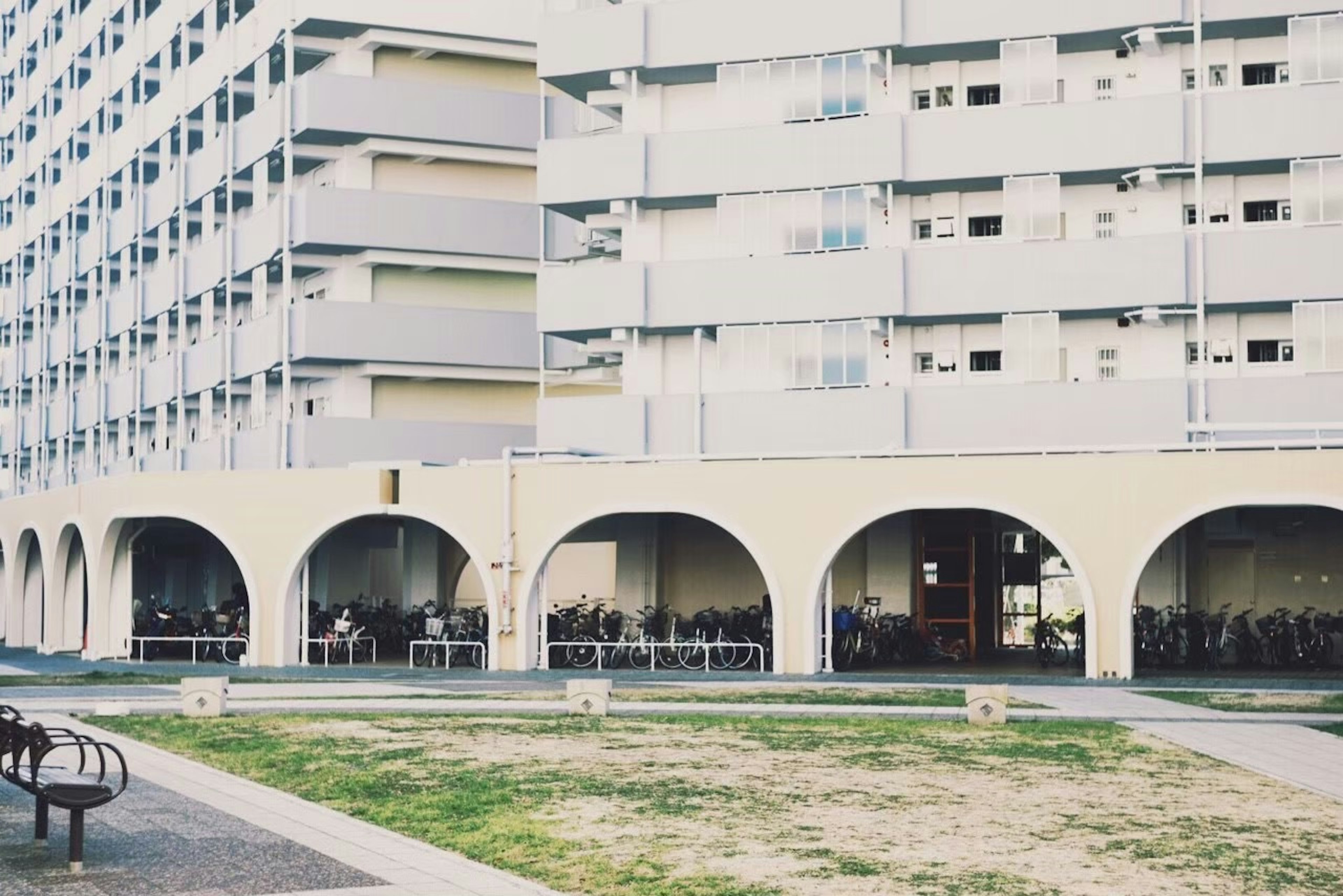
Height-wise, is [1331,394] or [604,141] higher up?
[604,141]

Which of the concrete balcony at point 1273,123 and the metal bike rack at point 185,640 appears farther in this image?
the metal bike rack at point 185,640

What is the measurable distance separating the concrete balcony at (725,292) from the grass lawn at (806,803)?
19402 millimetres

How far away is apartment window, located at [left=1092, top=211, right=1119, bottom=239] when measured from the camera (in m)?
45.5

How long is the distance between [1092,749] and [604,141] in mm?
27371

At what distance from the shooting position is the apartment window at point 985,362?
1822 inches

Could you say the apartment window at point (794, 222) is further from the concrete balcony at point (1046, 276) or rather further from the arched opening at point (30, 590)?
the arched opening at point (30, 590)

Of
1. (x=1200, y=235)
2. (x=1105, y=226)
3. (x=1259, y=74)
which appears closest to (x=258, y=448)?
(x=1105, y=226)

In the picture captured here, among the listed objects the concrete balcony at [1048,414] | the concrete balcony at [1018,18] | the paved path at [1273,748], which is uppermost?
the concrete balcony at [1018,18]

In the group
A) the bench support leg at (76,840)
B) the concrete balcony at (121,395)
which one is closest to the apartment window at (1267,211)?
the bench support leg at (76,840)

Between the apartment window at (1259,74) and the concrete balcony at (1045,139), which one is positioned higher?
the apartment window at (1259,74)

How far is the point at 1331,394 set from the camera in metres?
42.8

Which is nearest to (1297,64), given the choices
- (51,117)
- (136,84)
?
(136,84)

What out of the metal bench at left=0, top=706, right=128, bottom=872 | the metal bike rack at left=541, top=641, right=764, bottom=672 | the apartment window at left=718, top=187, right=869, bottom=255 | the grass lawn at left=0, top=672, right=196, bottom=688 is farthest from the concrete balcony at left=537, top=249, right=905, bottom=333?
the metal bench at left=0, top=706, right=128, bottom=872

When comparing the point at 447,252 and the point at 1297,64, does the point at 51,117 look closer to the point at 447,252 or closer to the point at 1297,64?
the point at 447,252
